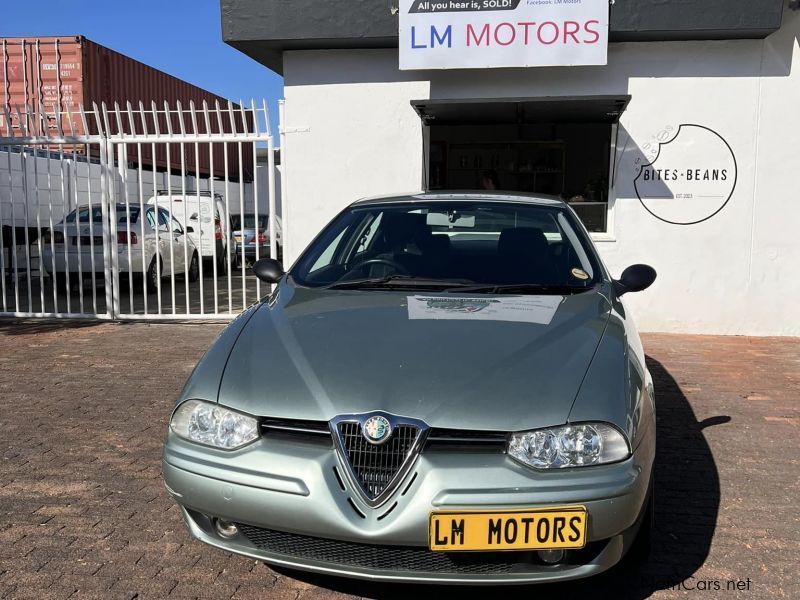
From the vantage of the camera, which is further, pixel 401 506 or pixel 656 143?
pixel 656 143

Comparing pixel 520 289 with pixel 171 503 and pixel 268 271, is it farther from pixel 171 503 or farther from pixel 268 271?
pixel 171 503

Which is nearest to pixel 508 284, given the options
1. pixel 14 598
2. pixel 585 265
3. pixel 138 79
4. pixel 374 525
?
pixel 585 265

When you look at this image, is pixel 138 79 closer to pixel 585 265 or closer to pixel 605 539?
pixel 585 265

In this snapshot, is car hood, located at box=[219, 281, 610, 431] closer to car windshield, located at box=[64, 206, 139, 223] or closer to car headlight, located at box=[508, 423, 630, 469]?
car headlight, located at box=[508, 423, 630, 469]

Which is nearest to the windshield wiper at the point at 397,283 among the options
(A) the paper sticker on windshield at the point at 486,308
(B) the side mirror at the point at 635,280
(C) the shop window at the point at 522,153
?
(A) the paper sticker on windshield at the point at 486,308

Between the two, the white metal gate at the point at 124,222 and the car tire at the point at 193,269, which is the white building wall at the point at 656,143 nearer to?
the white metal gate at the point at 124,222

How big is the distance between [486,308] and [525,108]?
6.32m

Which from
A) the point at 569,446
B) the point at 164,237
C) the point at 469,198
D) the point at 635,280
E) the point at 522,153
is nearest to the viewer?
the point at 569,446

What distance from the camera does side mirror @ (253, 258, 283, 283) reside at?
13.8ft

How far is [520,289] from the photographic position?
360 cm

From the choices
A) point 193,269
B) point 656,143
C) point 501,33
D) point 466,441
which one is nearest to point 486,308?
point 466,441

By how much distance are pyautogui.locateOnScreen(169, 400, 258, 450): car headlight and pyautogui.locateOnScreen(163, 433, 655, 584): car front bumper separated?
48 mm

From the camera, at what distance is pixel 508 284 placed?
3664 millimetres

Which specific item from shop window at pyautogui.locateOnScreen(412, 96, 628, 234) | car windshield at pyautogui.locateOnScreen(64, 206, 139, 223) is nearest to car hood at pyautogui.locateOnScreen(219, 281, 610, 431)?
car windshield at pyautogui.locateOnScreen(64, 206, 139, 223)
